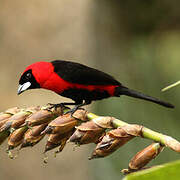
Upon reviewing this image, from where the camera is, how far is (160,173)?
1.21 feet

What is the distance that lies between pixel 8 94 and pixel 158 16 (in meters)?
1.64

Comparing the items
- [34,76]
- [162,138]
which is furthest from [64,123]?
[34,76]

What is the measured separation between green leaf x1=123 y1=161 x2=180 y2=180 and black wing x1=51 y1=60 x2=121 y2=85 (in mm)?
901

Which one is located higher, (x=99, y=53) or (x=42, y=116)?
(x=42, y=116)

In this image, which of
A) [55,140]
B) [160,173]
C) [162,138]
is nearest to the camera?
[160,173]

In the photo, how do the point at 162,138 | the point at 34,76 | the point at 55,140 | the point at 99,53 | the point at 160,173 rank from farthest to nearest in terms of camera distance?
the point at 99,53, the point at 34,76, the point at 55,140, the point at 162,138, the point at 160,173

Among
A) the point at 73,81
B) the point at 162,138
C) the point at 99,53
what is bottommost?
the point at 99,53

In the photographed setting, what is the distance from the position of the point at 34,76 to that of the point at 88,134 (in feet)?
2.09

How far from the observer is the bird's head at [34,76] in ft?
4.19

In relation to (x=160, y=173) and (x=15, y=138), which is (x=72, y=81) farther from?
(x=160, y=173)

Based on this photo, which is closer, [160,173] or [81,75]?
[160,173]

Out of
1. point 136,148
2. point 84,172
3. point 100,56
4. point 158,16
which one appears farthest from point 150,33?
point 84,172

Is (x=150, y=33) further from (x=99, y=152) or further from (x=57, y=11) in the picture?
(x=99, y=152)

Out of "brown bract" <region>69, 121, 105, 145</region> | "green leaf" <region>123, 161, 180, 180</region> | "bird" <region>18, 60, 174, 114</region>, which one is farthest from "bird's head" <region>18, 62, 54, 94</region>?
"green leaf" <region>123, 161, 180, 180</region>
